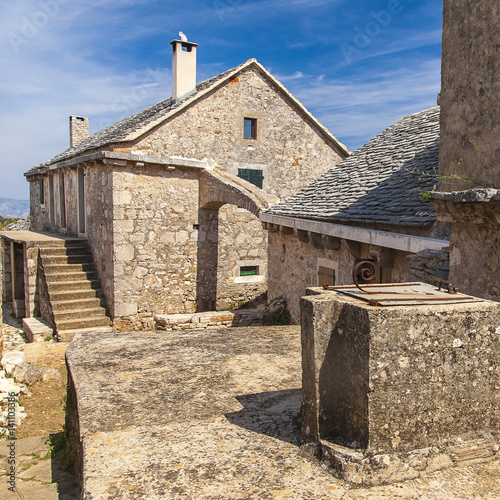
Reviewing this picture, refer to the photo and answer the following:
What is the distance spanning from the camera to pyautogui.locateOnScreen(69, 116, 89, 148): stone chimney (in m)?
22.0

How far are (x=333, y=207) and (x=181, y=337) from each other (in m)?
4.12

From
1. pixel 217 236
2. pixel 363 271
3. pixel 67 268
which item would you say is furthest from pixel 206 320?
pixel 363 271

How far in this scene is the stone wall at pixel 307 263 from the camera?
614cm

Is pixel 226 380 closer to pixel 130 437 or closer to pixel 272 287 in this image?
pixel 130 437

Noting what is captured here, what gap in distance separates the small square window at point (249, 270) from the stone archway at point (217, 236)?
0.08 m

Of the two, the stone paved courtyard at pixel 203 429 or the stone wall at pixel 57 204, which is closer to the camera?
the stone paved courtyard at pixel 203 429

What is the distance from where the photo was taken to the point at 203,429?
9.02 ft

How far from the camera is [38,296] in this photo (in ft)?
40.5

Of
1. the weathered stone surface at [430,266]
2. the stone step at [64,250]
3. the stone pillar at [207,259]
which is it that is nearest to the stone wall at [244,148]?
the stone pillar at [207,259]

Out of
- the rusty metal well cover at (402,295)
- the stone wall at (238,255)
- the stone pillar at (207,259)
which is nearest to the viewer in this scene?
the rusty metal well cover at (402,295)

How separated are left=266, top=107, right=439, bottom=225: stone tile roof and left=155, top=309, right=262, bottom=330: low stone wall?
106 inches

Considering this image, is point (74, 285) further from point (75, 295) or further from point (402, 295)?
point (402, 295)

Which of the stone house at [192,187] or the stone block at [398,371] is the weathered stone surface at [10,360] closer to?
the stone house at [192,187]

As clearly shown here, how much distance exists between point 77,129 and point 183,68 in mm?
10986
